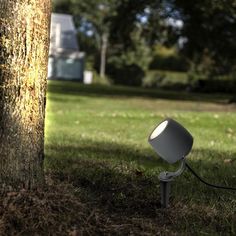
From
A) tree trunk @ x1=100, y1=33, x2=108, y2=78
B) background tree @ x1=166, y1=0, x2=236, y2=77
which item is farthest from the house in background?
background tree @ x1=166, y1=0, x2=236, y2=77

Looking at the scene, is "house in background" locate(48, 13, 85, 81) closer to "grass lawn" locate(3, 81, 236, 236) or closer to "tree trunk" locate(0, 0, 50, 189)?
"grass lawn" locate(3, 81, 236, 236)

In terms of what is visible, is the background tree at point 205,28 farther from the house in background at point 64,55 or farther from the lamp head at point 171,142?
the house in background at point 64,55

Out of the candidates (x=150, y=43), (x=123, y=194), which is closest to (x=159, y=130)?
(x=123, y=194)

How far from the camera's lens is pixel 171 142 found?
3.81m

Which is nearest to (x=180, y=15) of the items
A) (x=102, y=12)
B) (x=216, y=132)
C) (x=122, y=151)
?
(x=216, y=132)

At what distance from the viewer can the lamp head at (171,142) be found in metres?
3.81

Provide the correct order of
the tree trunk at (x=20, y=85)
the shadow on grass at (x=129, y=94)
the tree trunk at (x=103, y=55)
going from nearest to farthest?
the tree trunk at (x=20, y=85)
the shadow on grass at (x=129, y=94)
the tree trunk at (x=103, y=55)

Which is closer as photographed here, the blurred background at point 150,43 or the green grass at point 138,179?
the green grass at point 138,179

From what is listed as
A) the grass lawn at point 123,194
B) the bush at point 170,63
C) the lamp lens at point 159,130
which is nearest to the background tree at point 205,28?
the grass lawn at point 123,194

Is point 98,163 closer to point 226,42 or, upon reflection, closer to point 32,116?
point 32,116

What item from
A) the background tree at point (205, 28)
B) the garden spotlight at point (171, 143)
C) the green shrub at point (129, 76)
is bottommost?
the green shrub at point (129, 76)

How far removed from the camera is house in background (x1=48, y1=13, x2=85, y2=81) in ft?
185

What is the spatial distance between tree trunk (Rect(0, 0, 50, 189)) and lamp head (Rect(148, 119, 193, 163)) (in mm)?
824

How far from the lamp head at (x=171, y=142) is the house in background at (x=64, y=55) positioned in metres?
52.3
